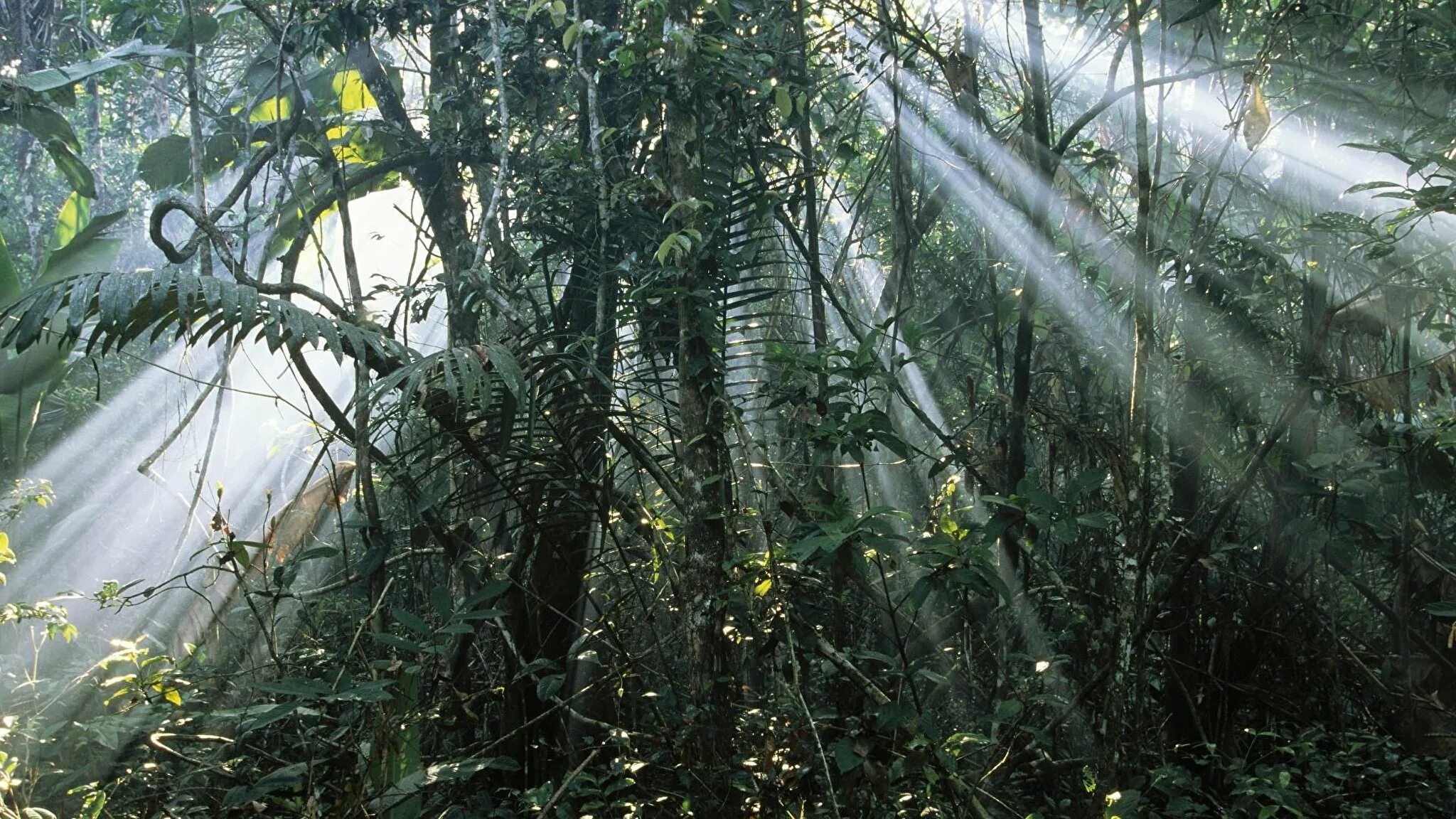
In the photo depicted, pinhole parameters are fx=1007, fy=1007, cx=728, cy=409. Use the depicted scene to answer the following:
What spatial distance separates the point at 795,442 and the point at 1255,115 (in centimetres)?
213

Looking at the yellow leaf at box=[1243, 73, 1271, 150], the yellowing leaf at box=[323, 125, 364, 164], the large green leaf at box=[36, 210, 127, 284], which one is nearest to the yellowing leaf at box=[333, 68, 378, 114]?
the yellowing leaf at box=[323, 125, 364, 164]

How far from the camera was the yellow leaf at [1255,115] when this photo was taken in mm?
3297

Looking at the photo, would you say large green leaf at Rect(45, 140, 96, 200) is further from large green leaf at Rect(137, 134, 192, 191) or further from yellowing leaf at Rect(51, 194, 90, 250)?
large green leaf at Rect(137, 134, 192, 191)

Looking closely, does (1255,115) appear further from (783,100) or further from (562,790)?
(562,790)

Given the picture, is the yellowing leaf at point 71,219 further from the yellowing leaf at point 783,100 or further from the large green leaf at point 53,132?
the yellowing leaf at point 783,100

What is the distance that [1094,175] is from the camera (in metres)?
5.97

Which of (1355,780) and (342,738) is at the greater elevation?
(1355,780)

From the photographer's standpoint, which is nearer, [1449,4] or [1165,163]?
[1449,4]

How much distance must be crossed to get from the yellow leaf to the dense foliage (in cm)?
2

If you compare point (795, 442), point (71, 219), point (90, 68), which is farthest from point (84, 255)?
point (795, 442)

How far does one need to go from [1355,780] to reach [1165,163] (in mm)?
4054

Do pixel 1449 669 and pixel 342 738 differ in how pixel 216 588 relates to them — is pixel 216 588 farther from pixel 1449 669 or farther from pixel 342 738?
pixel 1449 669

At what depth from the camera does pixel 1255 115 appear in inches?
132

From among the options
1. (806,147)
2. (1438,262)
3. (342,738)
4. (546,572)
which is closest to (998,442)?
(806,147)
